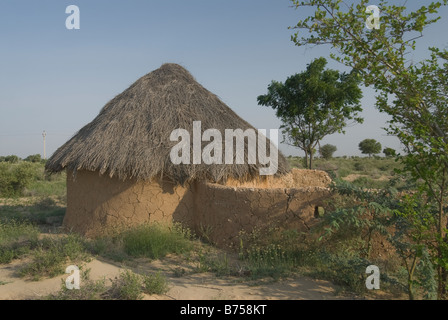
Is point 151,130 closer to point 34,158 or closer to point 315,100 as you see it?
point 315,100

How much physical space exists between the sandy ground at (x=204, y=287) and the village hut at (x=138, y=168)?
184cm

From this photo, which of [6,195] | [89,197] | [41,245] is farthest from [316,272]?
[6,195]

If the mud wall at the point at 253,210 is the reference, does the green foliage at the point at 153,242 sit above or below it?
below

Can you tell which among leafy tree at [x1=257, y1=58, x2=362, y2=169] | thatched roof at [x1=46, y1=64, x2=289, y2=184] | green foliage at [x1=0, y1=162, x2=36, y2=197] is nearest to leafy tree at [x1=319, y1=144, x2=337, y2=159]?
leafy tree at [x1=257, y1=58, x2=362, y2=169]

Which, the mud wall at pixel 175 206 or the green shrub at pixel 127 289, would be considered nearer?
the green shrub at pixel 127 289

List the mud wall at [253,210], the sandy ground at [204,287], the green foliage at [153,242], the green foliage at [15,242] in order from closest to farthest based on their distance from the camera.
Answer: the sandy ground at [204,287] → the green foliage at [15,242] → the mud wall at [253,210] → the green foliage at [153,242]

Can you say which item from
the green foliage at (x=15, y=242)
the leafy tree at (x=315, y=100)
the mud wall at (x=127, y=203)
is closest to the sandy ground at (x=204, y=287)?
the green foliage at (x=15, y=242)

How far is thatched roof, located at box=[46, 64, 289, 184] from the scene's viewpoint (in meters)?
6.44

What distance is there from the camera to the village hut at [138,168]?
6469 millimetres

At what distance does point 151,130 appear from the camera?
22.9 ft

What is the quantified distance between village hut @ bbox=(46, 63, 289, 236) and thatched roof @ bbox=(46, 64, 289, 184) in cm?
2

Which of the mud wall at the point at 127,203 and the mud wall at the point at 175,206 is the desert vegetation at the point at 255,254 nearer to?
the mud wall at the point at 175,206

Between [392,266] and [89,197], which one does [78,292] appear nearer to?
[89,197]

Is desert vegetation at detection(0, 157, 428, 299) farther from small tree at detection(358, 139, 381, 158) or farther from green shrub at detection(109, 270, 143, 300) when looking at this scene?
small tree at detection(358, 139, 381, 158)
